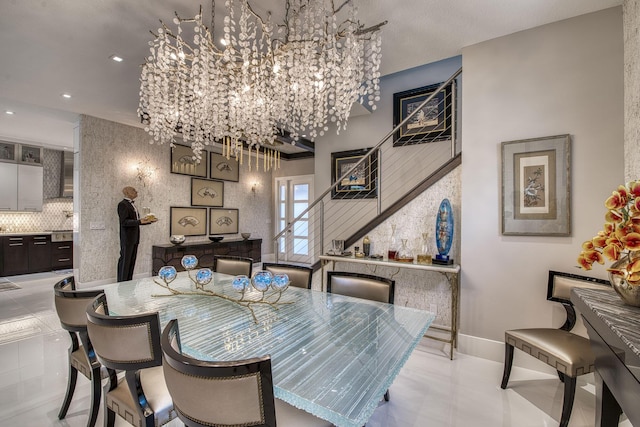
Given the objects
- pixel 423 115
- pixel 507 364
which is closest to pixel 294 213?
pixel 423 115

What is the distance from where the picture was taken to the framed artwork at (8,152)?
5832mm

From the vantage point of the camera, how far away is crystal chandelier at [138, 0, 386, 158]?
232cm

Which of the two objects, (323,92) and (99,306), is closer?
(99,306)

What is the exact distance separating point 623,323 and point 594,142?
186 centimetres

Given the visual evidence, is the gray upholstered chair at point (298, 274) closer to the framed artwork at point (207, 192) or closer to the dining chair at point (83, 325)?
the dining chair at point (83, 325)

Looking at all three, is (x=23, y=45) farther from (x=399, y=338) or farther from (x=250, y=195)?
(x=250, y=195)

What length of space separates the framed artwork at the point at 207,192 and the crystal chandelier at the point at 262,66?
10.1ft

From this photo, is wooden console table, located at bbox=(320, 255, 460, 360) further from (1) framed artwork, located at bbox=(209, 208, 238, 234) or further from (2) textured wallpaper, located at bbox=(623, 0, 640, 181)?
(1) framed artwork, located at bbox=(209, 208, 238, 234)

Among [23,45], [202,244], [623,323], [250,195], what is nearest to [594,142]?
[623,323]

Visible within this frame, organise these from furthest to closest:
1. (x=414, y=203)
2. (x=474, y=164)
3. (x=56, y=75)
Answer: (x=56, y=75) < (x=414, y=203) < (x=474, y=164)

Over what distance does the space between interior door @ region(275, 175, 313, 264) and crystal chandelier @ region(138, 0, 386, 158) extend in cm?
405

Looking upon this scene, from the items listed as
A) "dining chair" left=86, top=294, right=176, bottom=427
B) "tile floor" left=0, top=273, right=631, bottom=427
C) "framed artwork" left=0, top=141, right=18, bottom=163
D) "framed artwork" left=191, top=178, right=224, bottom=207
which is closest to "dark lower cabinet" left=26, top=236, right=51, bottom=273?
"framed artwork" left=0, top=141, right=18, bottom=163

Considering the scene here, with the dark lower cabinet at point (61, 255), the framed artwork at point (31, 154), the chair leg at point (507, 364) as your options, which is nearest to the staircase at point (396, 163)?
the chair leg at point (507, 364)

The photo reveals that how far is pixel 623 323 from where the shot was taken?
3.35 ft
